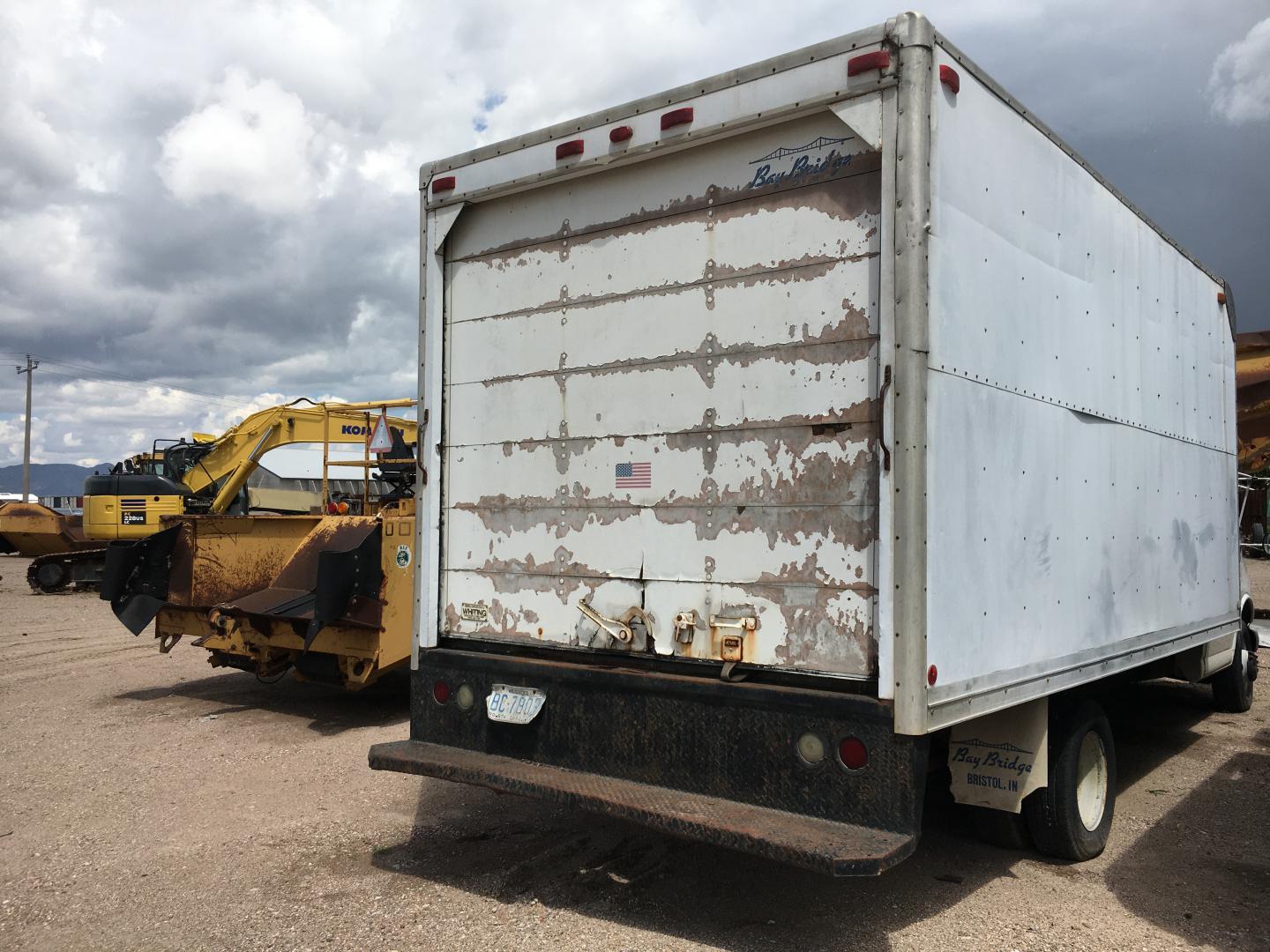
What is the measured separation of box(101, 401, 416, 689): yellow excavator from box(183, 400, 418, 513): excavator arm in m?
3.45

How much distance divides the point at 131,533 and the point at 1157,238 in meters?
17.0

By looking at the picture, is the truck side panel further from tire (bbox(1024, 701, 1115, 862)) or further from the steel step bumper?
the steel step bumper

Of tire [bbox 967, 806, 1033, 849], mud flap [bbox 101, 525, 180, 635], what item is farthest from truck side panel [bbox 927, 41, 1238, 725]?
mud flap [bbox 101, 525, 180, 635]

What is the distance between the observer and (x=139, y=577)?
26.5 ft

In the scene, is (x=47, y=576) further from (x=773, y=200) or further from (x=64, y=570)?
(x=773, y=200)

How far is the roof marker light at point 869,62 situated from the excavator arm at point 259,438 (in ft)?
28.4

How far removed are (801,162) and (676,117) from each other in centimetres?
A: 60

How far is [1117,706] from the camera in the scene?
7793mm

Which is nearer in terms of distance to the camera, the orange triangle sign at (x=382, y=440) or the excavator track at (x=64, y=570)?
the orange triangle sign at (x=382, y=440)

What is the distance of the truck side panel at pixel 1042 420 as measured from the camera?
3.48m

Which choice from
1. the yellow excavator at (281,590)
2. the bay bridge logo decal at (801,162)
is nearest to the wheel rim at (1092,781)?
the bay bridge logo decal at (801,162)

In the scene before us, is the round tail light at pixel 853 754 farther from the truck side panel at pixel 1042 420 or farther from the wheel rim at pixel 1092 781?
the wheel rim at pixel 1092 781

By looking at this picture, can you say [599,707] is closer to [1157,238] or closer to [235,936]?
[235,936]

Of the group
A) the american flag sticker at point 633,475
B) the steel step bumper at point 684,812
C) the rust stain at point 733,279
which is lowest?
the steel step bumper at point 684,812
